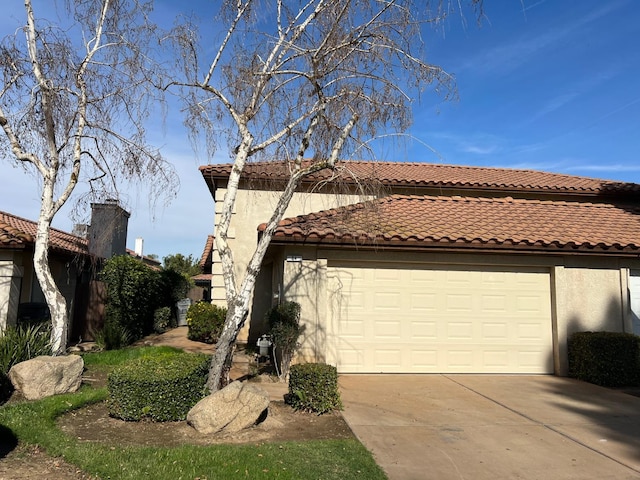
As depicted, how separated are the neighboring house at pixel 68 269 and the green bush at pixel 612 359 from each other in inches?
401

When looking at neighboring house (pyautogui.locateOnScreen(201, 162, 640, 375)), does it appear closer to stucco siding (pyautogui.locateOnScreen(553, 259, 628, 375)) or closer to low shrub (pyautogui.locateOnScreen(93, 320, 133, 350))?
stucco siding (pyautogui.locateOnScreen(553, 259, 628, 375))

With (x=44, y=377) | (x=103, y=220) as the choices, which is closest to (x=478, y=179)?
(x=103, y=220)

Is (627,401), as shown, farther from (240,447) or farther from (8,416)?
(8,416)

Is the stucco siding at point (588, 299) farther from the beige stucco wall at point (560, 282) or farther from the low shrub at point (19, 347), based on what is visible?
the low shrub at point (19, 347)

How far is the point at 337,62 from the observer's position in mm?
7879

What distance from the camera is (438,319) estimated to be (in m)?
10.6

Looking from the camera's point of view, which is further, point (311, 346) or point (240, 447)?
point (311, 346)

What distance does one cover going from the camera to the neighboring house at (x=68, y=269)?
11.2m

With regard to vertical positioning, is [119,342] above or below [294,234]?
below

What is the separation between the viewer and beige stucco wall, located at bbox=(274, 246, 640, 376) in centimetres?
1022

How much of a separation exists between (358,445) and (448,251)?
583 centimetres

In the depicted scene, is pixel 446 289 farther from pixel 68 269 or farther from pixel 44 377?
pixel 68 269

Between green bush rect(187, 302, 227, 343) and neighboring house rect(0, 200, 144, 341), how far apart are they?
10.9 ft

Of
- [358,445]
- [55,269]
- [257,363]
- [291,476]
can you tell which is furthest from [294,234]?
[55,269]
